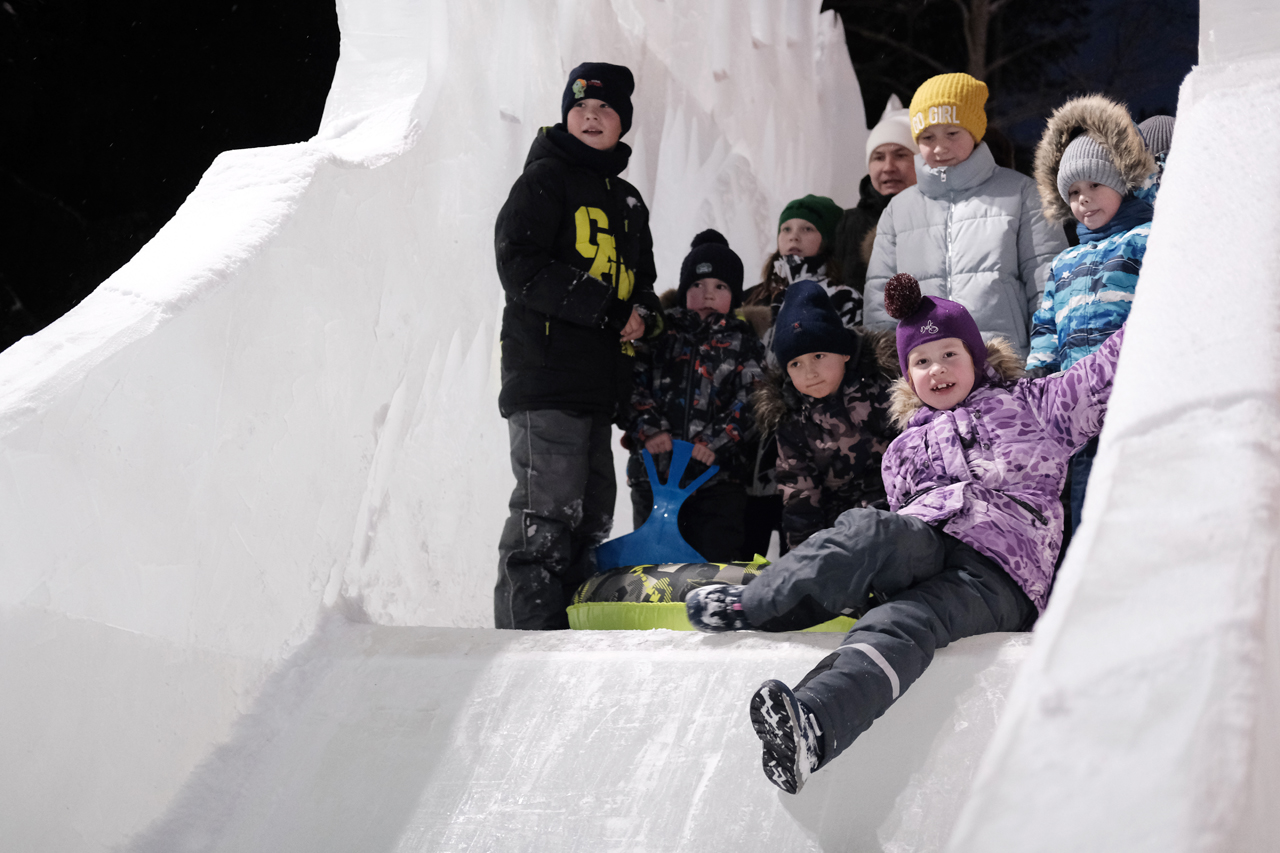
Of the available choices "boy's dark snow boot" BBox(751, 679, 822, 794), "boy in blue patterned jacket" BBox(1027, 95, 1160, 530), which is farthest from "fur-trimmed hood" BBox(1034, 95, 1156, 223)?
"boy's dark snow boot" BBox(751, 679, 822, 794)

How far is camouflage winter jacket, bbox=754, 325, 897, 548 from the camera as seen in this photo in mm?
2850

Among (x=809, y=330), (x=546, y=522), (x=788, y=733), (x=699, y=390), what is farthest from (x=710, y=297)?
(x=788, y=733)

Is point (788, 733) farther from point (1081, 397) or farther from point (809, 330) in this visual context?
point (809, 330)

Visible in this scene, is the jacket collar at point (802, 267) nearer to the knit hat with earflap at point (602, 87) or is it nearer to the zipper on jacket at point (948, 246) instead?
the zipper on jacket at point (948, 246)

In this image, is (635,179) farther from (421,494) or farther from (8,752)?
(8,752)

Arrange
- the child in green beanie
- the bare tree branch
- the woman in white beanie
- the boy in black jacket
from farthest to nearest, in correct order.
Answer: the bare tree branch, the woman in white beanie, the child in green beanie, the boy in black jacket

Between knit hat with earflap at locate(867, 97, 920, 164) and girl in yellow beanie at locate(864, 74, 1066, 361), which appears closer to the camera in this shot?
girl in yellow beanie at locate(864, 74, 1066, 361)

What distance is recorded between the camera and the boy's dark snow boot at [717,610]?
7.02 feet

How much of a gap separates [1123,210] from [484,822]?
7.15 feet

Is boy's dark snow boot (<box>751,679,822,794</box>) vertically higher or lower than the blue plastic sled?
higher

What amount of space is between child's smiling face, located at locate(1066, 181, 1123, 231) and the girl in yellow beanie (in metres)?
0.26

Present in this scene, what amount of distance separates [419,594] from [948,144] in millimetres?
2046

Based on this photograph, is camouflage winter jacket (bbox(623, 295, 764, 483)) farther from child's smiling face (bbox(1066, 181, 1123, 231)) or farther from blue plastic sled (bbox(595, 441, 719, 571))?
child's smiling face (bbox(1066, 181, 1123, 231))

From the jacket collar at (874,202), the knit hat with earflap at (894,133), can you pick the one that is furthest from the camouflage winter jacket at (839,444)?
the knit hat with earflap at (894,133)
